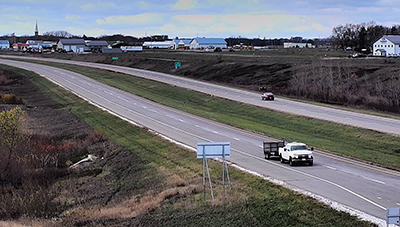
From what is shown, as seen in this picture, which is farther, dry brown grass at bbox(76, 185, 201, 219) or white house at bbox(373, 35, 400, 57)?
white house at bbox(373, 35, 400, 57)

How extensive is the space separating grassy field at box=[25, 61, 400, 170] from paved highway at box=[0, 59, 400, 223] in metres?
1.93

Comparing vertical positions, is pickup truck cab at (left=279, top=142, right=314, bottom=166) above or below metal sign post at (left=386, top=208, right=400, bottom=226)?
below

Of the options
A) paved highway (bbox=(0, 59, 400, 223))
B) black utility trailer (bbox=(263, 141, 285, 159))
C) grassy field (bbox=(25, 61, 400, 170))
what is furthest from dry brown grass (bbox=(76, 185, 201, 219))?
grassy field (bbox=(25, 61, 400, 170))

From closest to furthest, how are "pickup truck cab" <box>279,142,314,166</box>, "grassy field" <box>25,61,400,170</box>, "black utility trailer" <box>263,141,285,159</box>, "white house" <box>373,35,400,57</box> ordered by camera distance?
1. "pickup truck cab" <box>279,142,314,166</box>
2. "black utility trailer" <box>263,141,285,159</box>
3. "grassy field" <box>25,61,400,170</box>
4. "white house" <box>373,35,400,57</box>

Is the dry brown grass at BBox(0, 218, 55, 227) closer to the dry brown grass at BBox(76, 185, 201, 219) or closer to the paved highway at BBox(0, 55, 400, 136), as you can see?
the dry brown grass at BBox(76, 185, 201, 219)

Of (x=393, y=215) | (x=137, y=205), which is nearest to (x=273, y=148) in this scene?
(x=137, y=205)

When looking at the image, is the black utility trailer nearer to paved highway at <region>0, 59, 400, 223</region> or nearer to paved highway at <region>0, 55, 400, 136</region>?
paved highway at <region>0, 59, 400, 223</region>

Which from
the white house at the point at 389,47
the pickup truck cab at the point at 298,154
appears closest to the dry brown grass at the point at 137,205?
the pickup truck cab at the point at 298,154

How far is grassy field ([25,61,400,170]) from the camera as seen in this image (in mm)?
36844

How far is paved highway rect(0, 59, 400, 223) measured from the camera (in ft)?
75.3

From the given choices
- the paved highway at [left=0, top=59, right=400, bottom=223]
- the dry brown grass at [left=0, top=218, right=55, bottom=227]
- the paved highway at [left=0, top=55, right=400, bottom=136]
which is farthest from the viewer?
the paved highway at [left=0, top=55, right=400, bottom=136]

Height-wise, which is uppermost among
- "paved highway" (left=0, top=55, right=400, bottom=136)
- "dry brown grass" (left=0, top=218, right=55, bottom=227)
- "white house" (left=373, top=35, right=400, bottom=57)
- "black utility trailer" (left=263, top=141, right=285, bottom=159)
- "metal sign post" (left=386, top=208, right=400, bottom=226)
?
"white house" (left=373, top=35, right=400, bottom=57)

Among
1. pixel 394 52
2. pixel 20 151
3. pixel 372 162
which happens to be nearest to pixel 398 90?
pixel 372 162

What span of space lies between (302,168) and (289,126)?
2064cm
